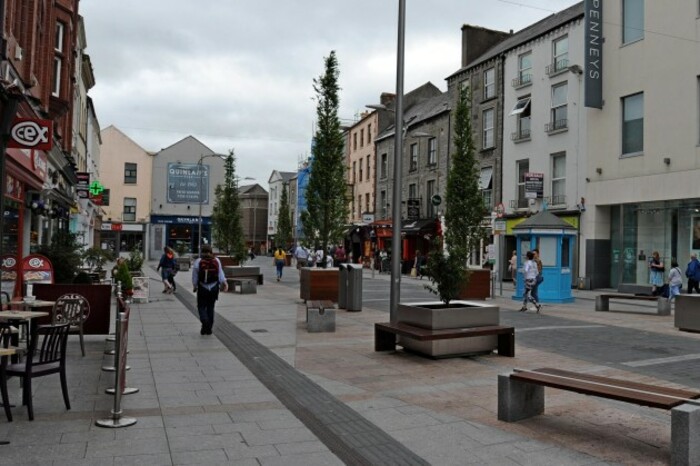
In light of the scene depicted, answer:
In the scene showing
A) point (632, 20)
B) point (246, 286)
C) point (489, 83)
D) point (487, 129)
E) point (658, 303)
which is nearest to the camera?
point (658, 303)

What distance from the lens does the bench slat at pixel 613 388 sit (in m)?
4.60

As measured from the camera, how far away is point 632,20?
79.0 ft

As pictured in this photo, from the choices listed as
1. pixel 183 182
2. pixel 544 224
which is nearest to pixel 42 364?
pixel 544 224

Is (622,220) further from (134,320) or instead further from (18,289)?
(18,289)

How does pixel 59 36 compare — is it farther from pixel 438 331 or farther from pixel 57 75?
pixel 438 331

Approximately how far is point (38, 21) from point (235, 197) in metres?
16.1

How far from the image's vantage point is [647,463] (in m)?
4.61

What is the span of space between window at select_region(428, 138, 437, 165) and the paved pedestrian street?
2754 centimetres

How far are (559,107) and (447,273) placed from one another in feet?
67.3

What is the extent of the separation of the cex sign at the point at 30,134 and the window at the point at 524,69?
24578mm

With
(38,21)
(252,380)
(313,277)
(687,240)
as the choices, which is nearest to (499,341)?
(252,380)

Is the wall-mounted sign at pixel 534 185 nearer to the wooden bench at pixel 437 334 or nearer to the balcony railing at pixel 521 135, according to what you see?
the balcony railing at pixel 521 135

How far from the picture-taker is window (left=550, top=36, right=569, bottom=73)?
88.8ft

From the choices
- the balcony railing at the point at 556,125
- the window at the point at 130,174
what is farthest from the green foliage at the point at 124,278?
the window at the point at 130,174
